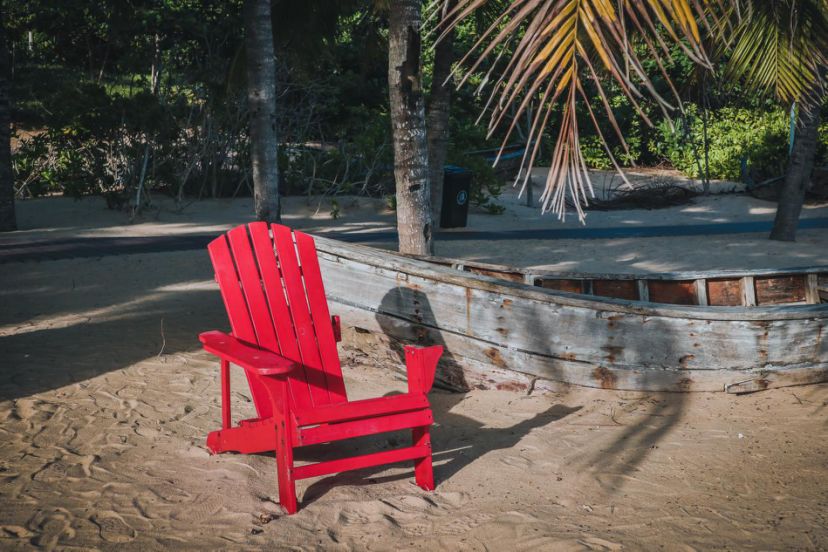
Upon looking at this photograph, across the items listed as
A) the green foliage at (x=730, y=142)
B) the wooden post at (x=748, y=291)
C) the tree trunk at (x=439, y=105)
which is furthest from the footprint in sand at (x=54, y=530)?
the green foliage at (x=730, y=142)

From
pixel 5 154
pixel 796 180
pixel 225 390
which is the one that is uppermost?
pixel 5 154

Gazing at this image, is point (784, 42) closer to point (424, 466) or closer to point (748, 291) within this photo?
point (748, 291)

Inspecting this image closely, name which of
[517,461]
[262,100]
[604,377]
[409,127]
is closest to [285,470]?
[517,461]

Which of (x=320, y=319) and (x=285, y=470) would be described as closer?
(x=285, y=470)

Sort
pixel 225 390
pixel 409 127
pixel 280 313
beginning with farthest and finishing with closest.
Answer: pixel 409 127, pixel 280 313, pixel 225 390

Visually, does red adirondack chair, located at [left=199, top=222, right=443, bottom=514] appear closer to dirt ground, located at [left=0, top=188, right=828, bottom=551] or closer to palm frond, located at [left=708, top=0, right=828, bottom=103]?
dirt ground, located at [left=0, top=188, right=828, bottom=551]

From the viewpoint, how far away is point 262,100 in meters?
9.07

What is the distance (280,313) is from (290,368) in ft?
2.38

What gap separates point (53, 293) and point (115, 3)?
7.29 m

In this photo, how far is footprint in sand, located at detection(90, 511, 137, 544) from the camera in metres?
2.86

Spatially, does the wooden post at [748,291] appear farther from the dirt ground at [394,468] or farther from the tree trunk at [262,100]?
the tree trunk at [262,100]

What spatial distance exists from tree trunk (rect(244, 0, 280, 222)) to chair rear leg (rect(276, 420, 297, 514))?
20.3ft

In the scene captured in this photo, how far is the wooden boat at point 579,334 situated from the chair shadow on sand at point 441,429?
0.01m

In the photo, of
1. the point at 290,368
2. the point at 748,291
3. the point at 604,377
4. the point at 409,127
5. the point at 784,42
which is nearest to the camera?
the point at 290,368
